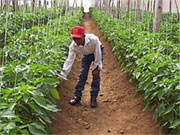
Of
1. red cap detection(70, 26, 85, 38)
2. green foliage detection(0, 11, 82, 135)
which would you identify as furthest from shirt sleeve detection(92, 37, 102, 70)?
green foliage detection(0, 11, 82, 135)

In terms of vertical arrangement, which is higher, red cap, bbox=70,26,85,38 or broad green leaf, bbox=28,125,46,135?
red cap, bbox=70,26,85,38

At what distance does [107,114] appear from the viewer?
4.58 metres

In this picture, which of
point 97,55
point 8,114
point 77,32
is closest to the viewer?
point 8,114

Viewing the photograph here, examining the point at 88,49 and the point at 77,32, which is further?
the point at 88,49

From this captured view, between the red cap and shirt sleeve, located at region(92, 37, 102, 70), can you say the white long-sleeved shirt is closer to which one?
shirt sleeve, located at region(92, 37, 102, 70)

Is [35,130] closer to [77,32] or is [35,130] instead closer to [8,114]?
[8,114]

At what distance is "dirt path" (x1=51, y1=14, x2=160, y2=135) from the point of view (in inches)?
154

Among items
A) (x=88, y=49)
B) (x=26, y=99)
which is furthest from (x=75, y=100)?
(x=26, y=99)

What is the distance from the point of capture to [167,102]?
10.5 ft

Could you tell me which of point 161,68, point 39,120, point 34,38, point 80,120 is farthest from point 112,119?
point 34,38

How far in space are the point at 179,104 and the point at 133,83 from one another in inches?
95.3

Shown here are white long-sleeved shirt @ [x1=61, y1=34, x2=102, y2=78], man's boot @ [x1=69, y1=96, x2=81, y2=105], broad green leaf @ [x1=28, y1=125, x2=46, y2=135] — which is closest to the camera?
broad green leaf @ [x1=28, y1=125, x2=46, y2=135]

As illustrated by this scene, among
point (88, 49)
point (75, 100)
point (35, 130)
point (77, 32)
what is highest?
point (77, 32)

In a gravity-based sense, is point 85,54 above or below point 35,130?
above
